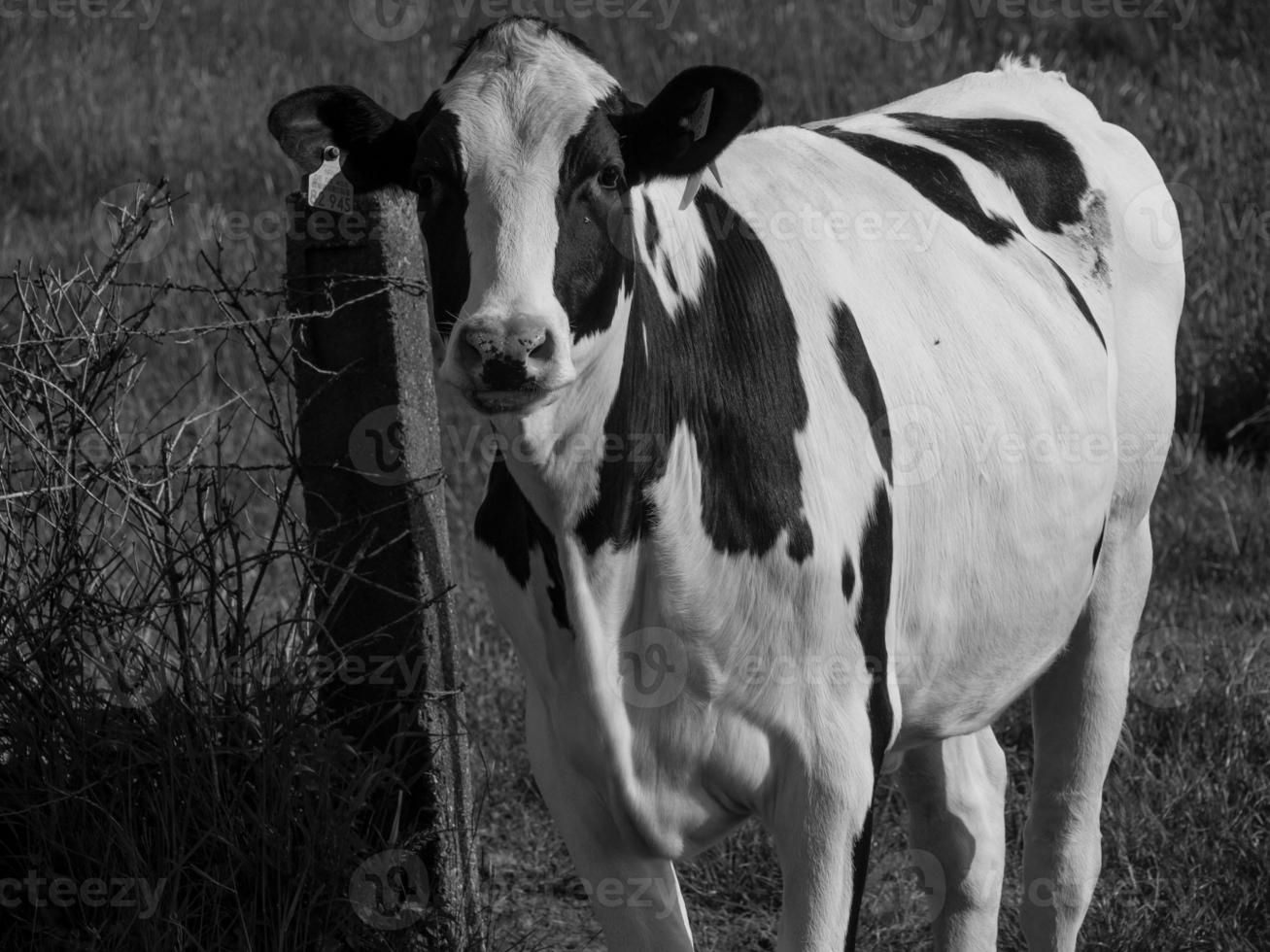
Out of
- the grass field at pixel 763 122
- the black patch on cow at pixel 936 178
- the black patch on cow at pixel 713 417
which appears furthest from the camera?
the grass field at pixel 763 122

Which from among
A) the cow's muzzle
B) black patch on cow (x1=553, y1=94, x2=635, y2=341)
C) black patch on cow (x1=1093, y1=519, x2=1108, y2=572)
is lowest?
black patch on cow (x1=1093, y1=519, x2=1108, y2=572)

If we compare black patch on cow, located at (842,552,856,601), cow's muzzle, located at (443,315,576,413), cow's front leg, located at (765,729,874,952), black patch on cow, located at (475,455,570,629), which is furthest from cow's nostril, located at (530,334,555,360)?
cow's front leg, located at (765,729,874,952)

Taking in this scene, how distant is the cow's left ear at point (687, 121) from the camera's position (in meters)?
2.83

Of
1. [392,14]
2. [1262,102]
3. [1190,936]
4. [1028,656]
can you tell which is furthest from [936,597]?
[392,14]

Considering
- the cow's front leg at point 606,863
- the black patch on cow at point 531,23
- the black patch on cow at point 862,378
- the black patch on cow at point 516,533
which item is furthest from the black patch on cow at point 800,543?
the black patch on cow at point 531,23

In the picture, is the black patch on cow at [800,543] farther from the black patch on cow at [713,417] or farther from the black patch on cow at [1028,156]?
the black patch on cow at [1028,156]

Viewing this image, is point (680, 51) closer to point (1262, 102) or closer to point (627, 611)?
point (1262, 102)

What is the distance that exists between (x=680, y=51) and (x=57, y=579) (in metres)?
7.60

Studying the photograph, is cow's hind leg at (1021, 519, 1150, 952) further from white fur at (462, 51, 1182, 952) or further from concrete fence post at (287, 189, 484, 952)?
concrete fence post at (287, 189, 484, 952)

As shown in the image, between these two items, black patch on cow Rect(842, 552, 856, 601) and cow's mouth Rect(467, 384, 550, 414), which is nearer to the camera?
cow's mouth Rect(467, 384, 550, 414)

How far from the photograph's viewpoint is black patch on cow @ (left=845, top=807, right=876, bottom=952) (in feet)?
10.0

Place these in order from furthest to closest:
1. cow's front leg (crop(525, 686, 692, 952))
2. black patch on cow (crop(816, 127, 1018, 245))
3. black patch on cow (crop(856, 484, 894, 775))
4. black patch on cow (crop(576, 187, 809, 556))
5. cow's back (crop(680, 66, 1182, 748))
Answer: black patch on cow (crop(816, 127, 1018, 245)) < cow's back (crop(680, 66, 1182, 748)) < cow's front leg (crop(525, 686, 692, 952)) < black patch on cow (crop(856, 484, 894, 775)) < black patch on cow (crop(576, 187, 809, 556))

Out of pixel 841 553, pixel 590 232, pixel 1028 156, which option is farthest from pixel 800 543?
pixel 1028 156

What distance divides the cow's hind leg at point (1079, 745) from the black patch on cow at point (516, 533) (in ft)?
5.29
